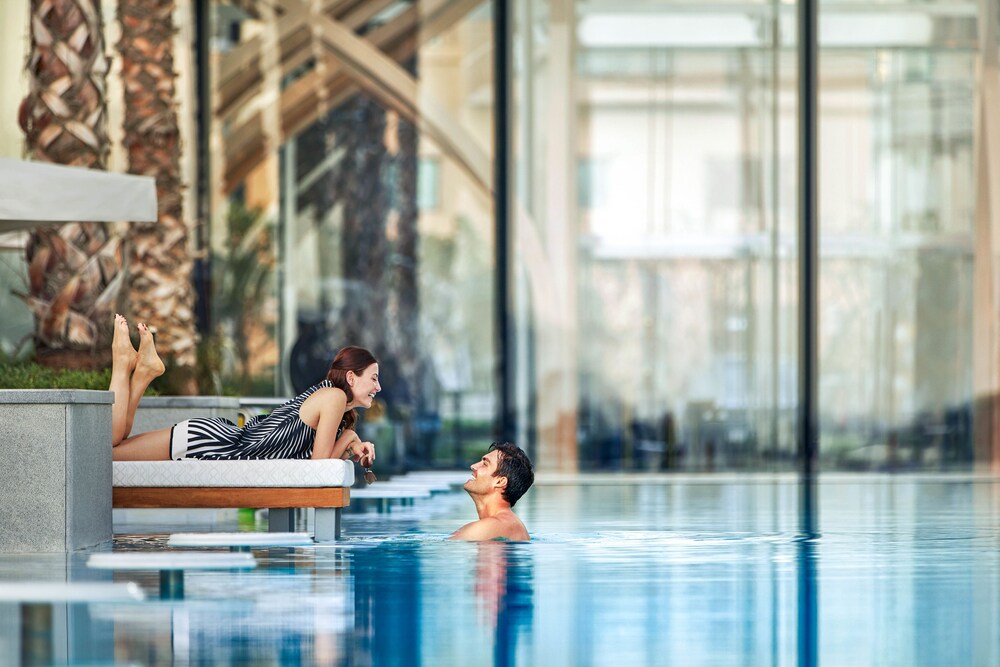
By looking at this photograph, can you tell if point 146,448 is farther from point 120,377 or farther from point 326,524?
point 326,524

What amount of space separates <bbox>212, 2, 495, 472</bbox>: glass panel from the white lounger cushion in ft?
29.7

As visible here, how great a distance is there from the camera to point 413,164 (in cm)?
1712

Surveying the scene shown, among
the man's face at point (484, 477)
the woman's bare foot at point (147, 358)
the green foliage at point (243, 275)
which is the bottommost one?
the man's face at point (484, 477)

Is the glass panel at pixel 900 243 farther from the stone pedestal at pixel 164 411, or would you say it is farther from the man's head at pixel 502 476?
the man's head at pixel 502 476

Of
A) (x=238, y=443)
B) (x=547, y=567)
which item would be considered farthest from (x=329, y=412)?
(x=547, y=567)

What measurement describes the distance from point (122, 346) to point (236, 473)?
2.74ft

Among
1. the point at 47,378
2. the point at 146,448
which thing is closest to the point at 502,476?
the point at 146,448

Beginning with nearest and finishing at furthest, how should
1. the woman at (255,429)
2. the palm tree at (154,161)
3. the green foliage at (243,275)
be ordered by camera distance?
Answer: the woman at (255,429)
the palm tree at (154,161)
the green foliage at (243,275)

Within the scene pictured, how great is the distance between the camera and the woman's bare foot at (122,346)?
7.98 meters

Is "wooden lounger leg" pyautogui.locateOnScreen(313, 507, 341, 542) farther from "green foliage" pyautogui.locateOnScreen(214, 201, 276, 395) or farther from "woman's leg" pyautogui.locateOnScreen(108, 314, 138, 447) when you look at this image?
"green foliage" pyautogui.locateOnScreen(214, 201, 276, 395)

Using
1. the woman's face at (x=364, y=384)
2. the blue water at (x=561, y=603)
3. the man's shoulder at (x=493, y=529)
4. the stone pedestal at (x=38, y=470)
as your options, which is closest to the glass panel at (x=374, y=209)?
the blue water at (x=561, y=603)

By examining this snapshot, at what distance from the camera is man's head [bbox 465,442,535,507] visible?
7492mm

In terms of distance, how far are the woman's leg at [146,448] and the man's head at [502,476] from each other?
5.28ft

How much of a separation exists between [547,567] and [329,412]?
6.24ft
